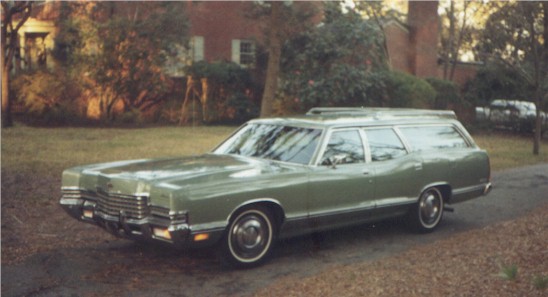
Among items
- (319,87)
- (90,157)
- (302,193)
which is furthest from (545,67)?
(302,193)

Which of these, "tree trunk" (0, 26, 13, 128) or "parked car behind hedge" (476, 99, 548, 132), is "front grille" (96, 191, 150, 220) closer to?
"tree trunk" (0, 26, 13, 128)

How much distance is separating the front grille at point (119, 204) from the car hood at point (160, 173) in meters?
A: 0.06

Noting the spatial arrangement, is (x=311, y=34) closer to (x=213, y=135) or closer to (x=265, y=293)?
(x=213, y=135)

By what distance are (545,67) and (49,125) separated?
1557 centimetres

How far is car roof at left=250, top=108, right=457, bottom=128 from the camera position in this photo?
25.9ft

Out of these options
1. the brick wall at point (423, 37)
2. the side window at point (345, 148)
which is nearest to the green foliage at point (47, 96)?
the side window at point (345, 148)

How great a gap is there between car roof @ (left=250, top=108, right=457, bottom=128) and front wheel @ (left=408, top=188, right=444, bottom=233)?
3.11 ft

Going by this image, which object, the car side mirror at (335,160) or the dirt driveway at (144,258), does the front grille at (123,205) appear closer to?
the dirt driveway at (144,258)

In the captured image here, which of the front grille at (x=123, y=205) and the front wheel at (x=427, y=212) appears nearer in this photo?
the front grille at (x=123, y=205)

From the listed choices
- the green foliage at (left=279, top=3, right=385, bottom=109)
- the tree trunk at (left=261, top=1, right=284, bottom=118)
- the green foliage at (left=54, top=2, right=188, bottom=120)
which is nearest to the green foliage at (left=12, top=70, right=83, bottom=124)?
the green foliage at (left=54, top=2, right=188, bottom=120)

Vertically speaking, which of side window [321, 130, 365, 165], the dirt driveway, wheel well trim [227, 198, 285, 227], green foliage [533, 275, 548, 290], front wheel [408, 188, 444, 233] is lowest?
the dirt driveway

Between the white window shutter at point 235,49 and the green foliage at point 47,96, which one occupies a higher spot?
the white window shutter at point 235,49

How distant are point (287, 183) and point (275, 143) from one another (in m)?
0.97

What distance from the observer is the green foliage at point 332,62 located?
79.7 feet
